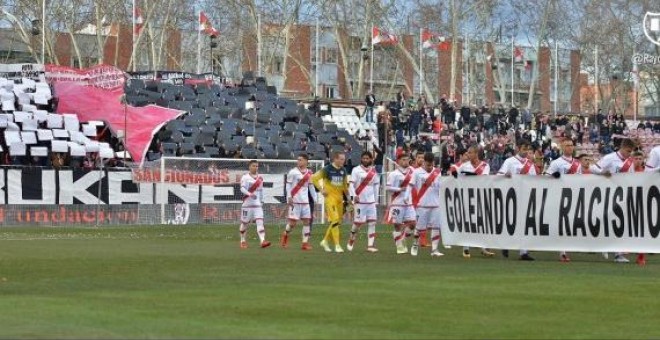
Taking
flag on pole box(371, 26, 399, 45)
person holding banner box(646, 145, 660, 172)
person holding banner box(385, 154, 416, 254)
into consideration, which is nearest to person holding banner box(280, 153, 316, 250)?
person holding banner box(385, 154, 416, 254)

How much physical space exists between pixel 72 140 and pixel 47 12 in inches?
1370

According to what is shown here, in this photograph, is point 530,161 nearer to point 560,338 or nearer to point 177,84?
point 560,338

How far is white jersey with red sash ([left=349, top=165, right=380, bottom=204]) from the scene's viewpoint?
3262cm

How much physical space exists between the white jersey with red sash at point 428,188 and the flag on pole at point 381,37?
48.4 m

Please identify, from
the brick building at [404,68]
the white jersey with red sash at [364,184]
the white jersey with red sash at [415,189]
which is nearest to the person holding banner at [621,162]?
the white jersey with red sash at [415,189]

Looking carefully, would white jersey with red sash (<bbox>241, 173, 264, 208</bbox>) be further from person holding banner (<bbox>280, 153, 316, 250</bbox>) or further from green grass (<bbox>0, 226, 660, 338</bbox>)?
green grass (<bbox>0, 226, 660, 338</bbox>)

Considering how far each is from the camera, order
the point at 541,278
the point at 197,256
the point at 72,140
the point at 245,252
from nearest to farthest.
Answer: the point at 541,278 < the point at 197,256 < the point at 245,252 < the point at 72,140

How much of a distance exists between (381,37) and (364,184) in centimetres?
5082

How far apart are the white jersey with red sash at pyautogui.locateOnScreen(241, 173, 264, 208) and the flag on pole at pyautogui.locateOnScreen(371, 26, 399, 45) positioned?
4531cm

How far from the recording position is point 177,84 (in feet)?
226

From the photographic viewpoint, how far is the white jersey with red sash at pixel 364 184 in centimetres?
3262

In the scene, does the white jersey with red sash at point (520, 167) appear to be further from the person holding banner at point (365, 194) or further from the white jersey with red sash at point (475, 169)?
the person holding banner at point (365, 194)

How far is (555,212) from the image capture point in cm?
2834

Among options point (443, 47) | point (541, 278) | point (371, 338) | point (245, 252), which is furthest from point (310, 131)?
point (371, 338)
